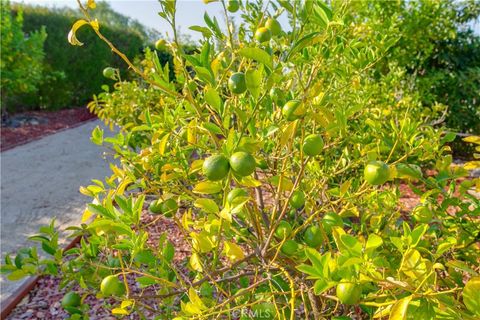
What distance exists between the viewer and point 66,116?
1080cm

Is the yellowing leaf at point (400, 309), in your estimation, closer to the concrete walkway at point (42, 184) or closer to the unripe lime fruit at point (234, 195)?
the unripe lime fruit at point (234, 195)

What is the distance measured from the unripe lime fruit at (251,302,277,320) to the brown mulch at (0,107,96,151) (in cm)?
730

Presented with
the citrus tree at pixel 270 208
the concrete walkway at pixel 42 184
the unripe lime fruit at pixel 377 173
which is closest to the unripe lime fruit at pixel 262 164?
the citrus tree at pixel 270 208

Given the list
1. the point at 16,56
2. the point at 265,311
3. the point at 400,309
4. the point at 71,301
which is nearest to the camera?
the point at 400,309

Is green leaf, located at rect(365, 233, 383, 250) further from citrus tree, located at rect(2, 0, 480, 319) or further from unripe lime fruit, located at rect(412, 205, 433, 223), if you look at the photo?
unripe lime fruit, located at rect(412, 205, 433, 223)

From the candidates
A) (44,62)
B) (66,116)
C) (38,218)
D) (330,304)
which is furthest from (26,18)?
(330,304)

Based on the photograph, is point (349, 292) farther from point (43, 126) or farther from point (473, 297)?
point (43, 126)

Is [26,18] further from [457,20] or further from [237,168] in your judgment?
[237,168]

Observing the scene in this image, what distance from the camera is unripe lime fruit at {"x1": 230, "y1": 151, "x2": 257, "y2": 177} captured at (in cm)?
72

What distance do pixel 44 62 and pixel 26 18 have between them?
5.40 ft

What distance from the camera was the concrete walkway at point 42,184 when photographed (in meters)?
3.71

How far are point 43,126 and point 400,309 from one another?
10.1 metres

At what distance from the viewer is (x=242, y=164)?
0.73 metres

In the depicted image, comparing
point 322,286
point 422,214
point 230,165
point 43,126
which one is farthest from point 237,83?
point 43,126
